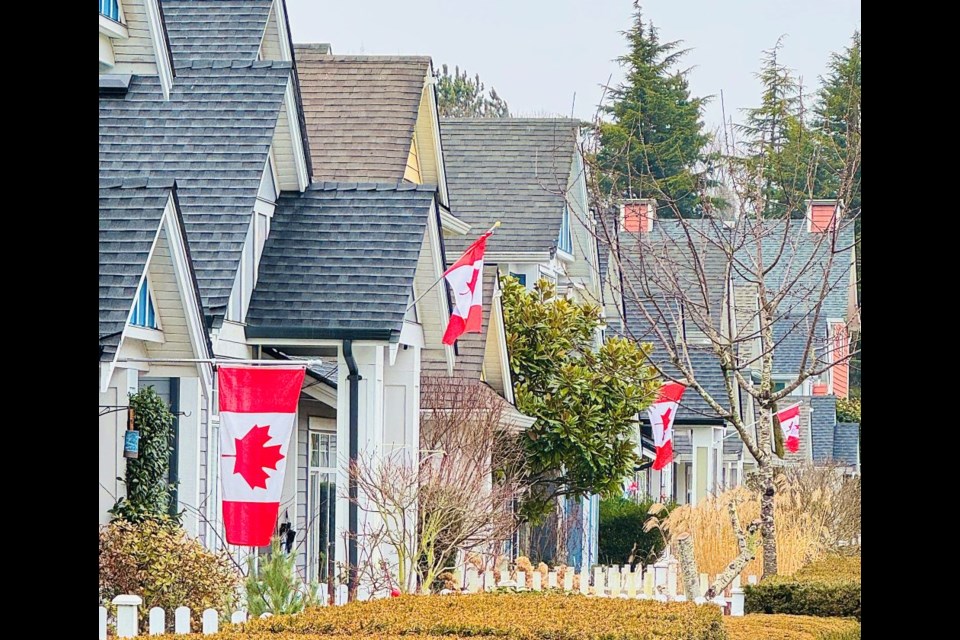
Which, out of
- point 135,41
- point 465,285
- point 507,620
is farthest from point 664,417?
point 507,620

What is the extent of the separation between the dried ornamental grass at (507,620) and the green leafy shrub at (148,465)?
4.74 m

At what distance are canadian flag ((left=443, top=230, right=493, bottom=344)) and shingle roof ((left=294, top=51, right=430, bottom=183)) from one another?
359 cm

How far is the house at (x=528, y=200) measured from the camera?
93.3ft

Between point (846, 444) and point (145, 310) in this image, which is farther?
point (846, 444)

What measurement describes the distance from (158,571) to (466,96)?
57.0m

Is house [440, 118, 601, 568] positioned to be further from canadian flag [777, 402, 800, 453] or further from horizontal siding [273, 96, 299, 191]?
horizontal siding [273, 96, 299, 191]

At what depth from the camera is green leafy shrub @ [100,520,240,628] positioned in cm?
1199

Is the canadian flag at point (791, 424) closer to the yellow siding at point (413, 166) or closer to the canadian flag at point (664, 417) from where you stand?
the canadian flag at point (664, 417)

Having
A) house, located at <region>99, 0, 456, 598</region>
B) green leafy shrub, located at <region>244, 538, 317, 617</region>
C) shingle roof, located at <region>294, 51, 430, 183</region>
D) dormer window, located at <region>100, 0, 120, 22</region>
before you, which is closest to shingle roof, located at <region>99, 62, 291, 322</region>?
house, located at <region>99, 0, 456, 598</region>

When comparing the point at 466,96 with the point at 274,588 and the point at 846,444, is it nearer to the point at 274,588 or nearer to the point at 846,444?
the point at 846,444

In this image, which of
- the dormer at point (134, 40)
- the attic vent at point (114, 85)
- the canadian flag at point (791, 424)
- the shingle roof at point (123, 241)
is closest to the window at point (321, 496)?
the attic vent at point (114, 85)

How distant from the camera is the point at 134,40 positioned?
14.7 m

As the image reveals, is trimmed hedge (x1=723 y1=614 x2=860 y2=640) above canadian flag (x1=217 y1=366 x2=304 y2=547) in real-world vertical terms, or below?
below
